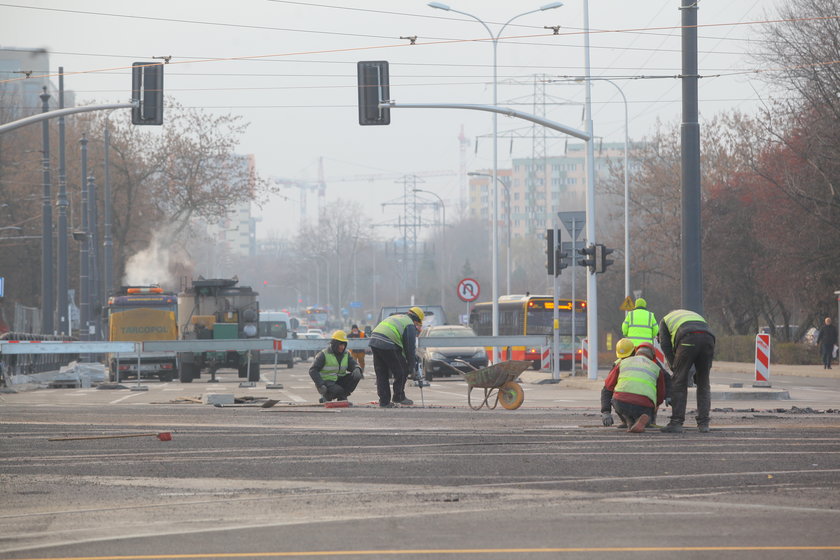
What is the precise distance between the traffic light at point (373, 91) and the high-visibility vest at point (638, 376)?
11.6 meters

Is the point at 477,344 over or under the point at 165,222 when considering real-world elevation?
under

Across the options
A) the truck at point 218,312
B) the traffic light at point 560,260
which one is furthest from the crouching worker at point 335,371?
the truck at point 218,312

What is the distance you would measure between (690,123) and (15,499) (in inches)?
666

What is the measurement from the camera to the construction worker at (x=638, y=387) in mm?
15070

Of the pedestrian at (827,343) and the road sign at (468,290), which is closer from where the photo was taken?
the road sign at (468,290)

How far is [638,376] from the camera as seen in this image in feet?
49.4

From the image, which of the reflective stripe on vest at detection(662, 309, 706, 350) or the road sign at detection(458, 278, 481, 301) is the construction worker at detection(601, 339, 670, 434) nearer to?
the reflective stripe on vest at detection(662, 309, 706, 350)

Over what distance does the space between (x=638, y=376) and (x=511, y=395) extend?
5.23 meters

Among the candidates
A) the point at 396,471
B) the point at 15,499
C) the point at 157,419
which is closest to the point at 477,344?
the point at 157,419

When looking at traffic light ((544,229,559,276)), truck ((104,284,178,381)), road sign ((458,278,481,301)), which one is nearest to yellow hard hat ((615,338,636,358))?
traffic light ((544,229,559,276))

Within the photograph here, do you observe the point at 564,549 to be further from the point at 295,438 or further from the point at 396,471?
the point at 295,438

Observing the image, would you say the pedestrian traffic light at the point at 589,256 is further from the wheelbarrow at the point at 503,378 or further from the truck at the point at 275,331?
the truck at the point at 275,331

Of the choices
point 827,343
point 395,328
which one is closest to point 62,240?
point 827,343

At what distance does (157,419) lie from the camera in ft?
59.0
